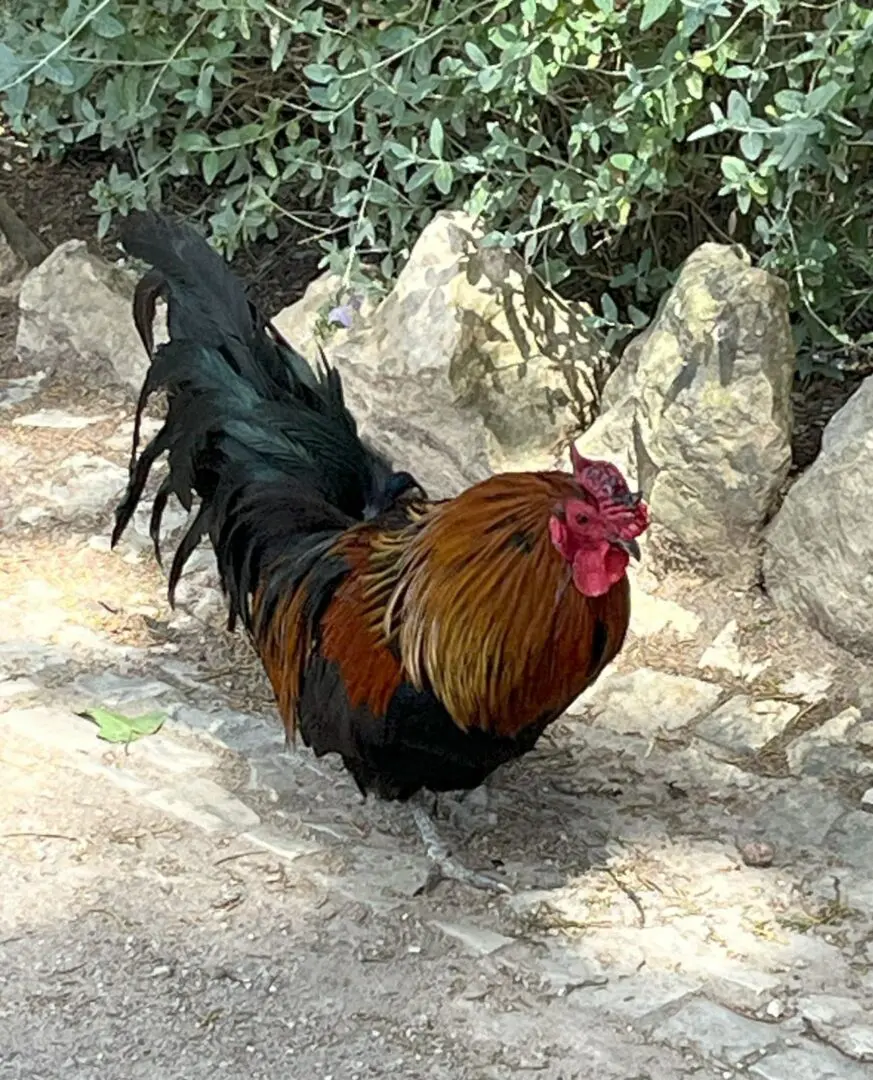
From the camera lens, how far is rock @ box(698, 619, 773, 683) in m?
4.27

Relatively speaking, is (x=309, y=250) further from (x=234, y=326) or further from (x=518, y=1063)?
(x=518, y=1063)

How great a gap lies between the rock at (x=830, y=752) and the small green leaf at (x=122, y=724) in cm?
168

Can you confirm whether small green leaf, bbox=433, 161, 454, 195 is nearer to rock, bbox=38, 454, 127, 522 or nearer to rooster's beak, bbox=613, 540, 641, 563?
rock, bbox=38, 454, 127, 522

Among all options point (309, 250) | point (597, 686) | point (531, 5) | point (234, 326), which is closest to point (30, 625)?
point (234, 326)

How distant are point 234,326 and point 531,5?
137 cm

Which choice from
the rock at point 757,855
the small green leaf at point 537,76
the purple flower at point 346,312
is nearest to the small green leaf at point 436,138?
the small green leaf at point 537,76

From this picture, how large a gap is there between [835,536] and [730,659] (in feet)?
1.51

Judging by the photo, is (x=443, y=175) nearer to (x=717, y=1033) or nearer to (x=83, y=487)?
(x=83, y=487)

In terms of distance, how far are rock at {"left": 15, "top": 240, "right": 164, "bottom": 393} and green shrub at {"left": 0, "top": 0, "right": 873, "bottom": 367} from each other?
38cm

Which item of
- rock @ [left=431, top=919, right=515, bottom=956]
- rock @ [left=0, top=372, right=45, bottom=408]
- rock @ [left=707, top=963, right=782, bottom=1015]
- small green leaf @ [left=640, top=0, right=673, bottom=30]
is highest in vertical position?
small green leaf @ [left=640, top=0, right=673, bottom=30]

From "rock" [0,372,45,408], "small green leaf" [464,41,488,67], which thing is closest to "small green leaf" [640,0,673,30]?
"small green leaf" [464,41,488,67]

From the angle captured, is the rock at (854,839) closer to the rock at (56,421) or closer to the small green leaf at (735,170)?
the small green leaf at (735,170)

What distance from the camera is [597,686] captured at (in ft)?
14.0

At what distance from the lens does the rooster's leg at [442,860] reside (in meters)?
3.45
